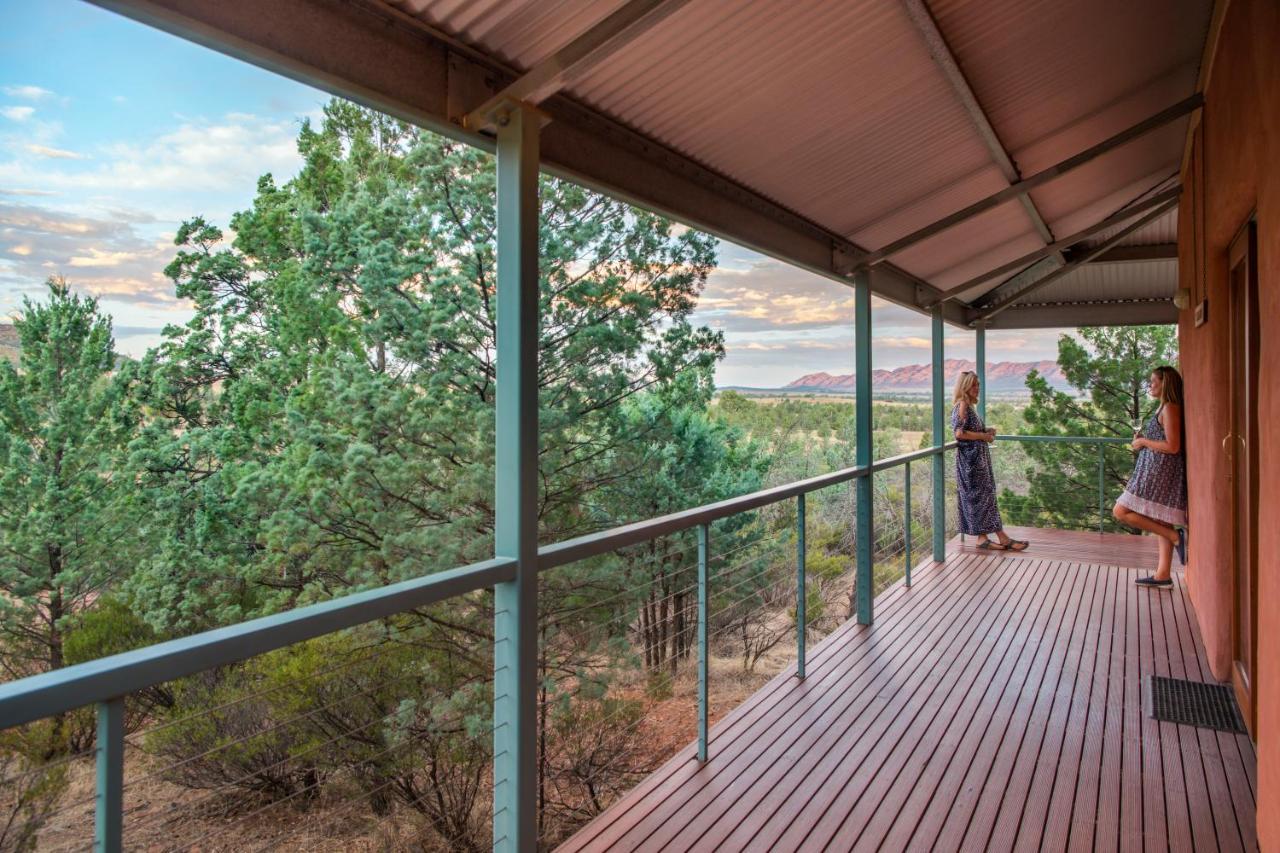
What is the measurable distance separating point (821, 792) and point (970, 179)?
10.0ft

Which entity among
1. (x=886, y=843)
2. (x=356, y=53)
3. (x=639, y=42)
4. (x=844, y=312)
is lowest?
(x=886, y=843)

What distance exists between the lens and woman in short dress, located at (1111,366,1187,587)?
477 centimetres

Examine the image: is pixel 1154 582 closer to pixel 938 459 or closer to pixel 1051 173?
pixel 938 459

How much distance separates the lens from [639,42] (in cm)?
212

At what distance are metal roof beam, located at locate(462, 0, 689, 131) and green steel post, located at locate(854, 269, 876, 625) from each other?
116 inches

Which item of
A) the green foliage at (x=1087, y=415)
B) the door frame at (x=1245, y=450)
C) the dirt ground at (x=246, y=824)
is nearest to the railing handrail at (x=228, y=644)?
the door frame at (x=1245, y=450)

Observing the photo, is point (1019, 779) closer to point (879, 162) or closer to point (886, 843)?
point (886, 843)

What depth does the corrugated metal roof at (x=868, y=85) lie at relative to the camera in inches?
84.1

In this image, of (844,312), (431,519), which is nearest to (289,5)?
(431,519)

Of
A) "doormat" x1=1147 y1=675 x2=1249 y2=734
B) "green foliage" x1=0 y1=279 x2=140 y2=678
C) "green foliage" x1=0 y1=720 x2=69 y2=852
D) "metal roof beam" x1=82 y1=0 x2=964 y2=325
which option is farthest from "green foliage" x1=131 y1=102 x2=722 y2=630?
"doormat" x1=1147 y1=675 x2=1249 y2=734

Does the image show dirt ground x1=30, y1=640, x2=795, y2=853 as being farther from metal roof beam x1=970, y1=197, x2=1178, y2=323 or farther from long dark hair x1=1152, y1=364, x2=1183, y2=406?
long dark hair x1=1152, y1=364, x2=1183, y2=406

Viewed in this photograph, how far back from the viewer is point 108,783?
124 centimetres

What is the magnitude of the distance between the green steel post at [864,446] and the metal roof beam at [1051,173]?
27 centimetres

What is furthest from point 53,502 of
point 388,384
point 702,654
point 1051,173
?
point 1051,173
